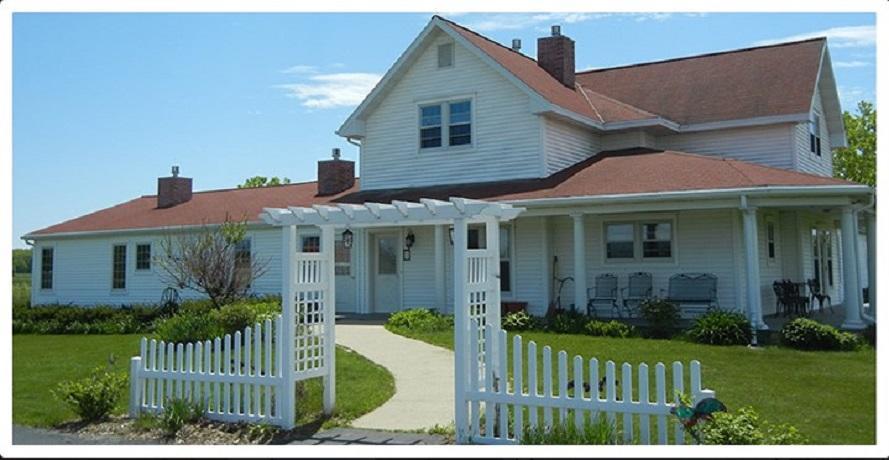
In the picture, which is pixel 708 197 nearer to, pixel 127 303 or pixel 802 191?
pixel 802 191

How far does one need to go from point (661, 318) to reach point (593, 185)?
367 centimetres

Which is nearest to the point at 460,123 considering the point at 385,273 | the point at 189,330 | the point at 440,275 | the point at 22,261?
the point at 440,275

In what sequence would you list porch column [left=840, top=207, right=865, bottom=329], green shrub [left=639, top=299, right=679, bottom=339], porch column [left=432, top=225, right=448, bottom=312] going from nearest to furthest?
porch column [left=840, top=207, right=865, bottom=329] < green shrub [left=639, top=299, right=679, bottom=339] < porch column [left=432, top=225, right=448, bottom=312]

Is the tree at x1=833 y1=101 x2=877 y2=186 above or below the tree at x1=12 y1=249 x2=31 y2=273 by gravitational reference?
above

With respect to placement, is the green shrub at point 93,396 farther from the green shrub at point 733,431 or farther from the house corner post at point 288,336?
the green shrub at point 733,431

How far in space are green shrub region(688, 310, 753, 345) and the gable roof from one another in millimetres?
2637

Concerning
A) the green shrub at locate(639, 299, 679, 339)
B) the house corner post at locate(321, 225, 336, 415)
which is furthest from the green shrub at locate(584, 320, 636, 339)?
the house corner post at locate(321, 225, 336, 415)

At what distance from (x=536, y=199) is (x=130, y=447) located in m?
11.7

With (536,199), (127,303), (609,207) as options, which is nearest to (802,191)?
(609,207)

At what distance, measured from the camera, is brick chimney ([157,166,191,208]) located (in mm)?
30844

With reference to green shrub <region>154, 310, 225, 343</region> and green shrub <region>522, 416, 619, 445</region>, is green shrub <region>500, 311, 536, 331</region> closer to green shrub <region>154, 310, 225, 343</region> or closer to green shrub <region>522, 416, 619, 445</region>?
green shrub <region>154, 310, 225, 343</region>

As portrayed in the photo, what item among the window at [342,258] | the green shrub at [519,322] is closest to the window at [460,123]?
the window at [342,258]

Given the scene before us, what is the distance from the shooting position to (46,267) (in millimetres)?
30375
